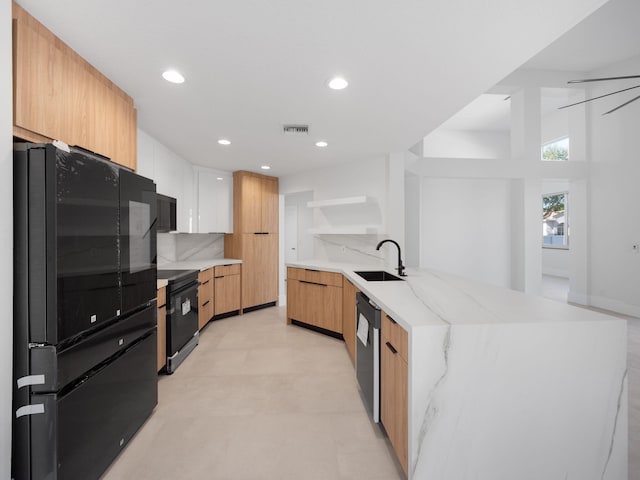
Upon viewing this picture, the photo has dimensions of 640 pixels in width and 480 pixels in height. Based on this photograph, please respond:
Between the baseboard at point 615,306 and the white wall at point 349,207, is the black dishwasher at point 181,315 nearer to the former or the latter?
the white wall at point 349,207

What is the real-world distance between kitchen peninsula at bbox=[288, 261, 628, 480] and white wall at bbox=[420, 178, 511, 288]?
4.48 meters

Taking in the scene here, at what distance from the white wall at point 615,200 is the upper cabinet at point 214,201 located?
651cm

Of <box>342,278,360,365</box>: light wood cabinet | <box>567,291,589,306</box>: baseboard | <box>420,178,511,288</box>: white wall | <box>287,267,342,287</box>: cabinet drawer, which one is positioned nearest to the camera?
<box>342,278,360,365</box>: light wood cabinet

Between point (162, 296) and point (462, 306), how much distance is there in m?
2.44

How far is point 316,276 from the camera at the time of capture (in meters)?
3.73

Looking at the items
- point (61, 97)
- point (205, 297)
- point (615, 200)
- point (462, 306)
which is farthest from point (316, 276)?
point (615, 200)

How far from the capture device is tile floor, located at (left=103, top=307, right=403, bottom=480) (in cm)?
156

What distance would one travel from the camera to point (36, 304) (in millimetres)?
1171

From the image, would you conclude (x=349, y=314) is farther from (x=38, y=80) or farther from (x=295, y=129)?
(x=38, y=80)

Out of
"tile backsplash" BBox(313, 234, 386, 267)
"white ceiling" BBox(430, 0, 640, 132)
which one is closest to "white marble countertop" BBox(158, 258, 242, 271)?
"tile backsplash" BBox(313, 234, 386, 267)

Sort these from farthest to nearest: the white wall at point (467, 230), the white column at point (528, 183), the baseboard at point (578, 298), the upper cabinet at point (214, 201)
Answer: the white wall at point (467, 230) → the baseboard at point (578, 298) → the white column at point (528, 183) → the upper cabinet at point (214, 201)

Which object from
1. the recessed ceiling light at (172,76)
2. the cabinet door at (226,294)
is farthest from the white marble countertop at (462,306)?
the cabinet door at (226,294)

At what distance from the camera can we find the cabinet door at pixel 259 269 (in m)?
4.55

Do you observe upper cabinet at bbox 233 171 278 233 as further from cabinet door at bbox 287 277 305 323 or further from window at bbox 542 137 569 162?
window at bbox 542 137 569 162
